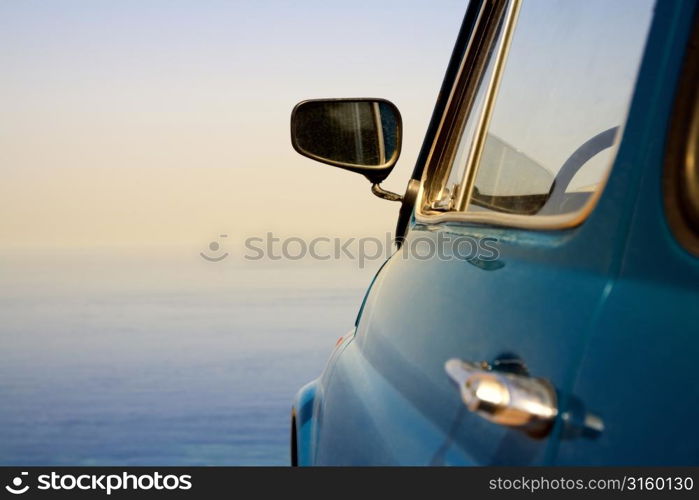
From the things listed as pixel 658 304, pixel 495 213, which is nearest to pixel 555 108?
pixel 495 213

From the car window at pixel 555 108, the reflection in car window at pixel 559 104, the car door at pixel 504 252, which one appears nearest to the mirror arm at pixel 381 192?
the car door at pixel 504 252

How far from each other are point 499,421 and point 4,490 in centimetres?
101

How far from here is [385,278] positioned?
2.44m

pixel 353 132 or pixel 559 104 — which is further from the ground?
pixel 559 104

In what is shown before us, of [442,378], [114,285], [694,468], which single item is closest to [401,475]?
[442,378]

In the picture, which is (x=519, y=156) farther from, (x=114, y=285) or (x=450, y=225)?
(x=114, y=285)

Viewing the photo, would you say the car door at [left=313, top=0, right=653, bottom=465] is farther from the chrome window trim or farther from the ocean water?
the ocean water

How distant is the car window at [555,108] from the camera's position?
1.33 metres

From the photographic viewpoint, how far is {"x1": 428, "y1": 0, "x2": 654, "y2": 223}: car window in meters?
1.33

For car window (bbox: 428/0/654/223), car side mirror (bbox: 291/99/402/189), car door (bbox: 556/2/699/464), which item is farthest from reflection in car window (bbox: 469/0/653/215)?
car side mirror (bbox: 291/99/402/189)

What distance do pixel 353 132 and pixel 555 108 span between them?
139 centimetres

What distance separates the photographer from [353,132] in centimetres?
300

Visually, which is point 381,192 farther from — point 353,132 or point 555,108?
point 555,108

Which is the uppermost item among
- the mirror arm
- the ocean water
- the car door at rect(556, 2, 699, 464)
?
the car door at rect(556, 2, 699, 464)
